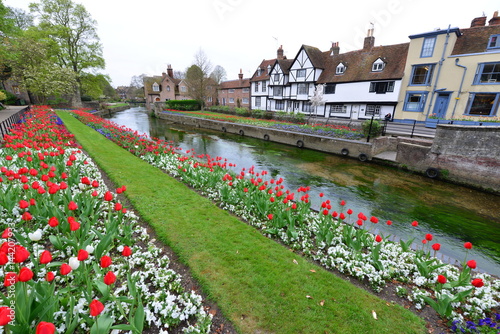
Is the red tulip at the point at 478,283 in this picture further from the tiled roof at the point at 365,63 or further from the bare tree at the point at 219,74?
the bare tree at the point at 219,74

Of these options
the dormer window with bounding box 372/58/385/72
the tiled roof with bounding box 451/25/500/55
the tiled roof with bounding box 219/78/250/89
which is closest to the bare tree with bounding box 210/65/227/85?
the tiled roof with bounding box 219/78/250/89

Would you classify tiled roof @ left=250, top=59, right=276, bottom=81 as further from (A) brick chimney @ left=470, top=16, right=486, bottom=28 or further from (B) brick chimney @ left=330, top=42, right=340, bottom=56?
(A) brick chimney @ left=470, top=16, right=486, bottom=28

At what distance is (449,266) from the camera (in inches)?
186

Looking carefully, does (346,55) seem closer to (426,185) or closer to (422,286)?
(426,185)

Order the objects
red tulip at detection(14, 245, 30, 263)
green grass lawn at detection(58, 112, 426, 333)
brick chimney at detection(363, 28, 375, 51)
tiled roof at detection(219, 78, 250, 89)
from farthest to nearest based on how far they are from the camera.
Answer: tiled roof at detection(219, 78, 250, 89)
brick chimney at detection(363, 28, 375, 51)
green grass lawn at detection(58, 112, 426, 333)
red tulip at detection(14, 245, 30, 263)

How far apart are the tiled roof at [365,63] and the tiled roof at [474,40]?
4.69 metres

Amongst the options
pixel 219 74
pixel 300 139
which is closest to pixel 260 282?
pixel 300 139

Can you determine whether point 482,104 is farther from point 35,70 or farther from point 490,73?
point 35,70

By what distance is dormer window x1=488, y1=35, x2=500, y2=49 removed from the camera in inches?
795

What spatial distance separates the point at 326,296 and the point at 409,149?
13.7m

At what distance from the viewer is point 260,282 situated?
12.9ft

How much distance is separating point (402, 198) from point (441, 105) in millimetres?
19820

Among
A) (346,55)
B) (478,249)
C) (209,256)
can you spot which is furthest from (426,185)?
(346,55)

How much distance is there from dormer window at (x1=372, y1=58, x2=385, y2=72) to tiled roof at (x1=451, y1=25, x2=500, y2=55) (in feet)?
20.9
